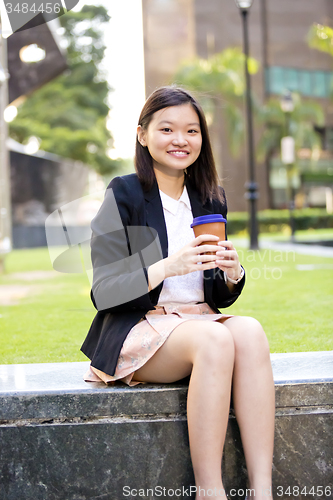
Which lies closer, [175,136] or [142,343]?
[142,343]

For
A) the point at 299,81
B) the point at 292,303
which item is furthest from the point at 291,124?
the point at 292,303

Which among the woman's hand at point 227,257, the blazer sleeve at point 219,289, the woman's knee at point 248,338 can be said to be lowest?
the woman's knee at point 248,338

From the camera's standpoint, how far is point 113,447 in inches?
78.7

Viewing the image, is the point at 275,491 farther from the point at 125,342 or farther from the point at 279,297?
the point at 279,297

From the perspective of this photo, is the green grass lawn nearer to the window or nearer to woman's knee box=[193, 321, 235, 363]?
woman's knee box=[193, 321, 235, 363]

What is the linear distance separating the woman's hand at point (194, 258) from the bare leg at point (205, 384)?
0.68ft

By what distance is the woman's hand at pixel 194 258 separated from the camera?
190 centimetres

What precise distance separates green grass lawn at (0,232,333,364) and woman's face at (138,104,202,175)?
4.46ft

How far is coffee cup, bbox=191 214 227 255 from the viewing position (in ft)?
6.23

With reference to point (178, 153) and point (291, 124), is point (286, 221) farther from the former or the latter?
point (178, 153)

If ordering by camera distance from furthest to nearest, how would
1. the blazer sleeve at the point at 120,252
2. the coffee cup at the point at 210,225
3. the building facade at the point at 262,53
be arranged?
the building facade at the point at 262,53, the blazer sleeve at the point at 120,252, the coffee cup at the point at 210,225

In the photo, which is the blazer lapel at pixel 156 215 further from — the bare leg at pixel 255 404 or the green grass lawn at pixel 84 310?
the green grass lawn at pixel 84 310

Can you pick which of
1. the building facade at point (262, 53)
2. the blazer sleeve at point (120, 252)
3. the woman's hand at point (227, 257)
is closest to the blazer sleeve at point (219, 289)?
the woman's hand at point (227, 257)

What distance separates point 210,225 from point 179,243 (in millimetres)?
394
